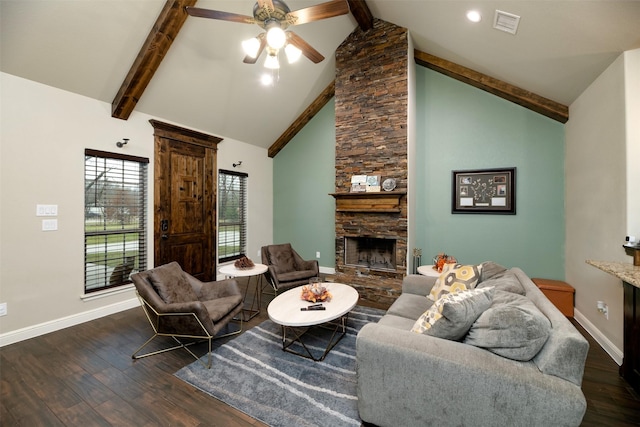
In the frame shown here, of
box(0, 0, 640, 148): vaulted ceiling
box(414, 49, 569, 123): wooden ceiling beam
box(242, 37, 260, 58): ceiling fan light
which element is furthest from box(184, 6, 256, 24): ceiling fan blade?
box(414, 49, 569, 123): wooden ceiling beam

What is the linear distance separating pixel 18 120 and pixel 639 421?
5858 millimetres

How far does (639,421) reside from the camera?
5.73ft

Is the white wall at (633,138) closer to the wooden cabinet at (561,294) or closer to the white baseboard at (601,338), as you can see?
the white baseboard at (601,338)

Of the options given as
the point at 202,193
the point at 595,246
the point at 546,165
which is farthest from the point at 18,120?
the point at 546,165

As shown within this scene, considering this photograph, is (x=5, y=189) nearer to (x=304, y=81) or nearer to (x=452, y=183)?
(x=304, y=81)

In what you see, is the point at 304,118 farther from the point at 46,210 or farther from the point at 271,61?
the point at 46,210

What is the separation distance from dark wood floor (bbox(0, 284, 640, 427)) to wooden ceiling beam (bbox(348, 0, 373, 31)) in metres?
4.75

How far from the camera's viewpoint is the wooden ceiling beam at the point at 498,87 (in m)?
3.71

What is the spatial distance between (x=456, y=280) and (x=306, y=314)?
140cm

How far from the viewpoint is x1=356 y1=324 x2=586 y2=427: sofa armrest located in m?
1.25

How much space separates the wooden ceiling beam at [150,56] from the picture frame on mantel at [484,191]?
14.6ft

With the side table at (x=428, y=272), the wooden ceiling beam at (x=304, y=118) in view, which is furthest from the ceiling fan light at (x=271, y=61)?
the side table at (x=428, y=272)

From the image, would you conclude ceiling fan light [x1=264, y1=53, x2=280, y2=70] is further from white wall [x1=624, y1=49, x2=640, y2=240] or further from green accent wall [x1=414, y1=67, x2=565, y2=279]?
white wall [x1=624, y1=49, x2=640, y2=240]

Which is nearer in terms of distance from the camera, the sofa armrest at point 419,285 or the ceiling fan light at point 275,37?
the ceiling fan light at point 275,37
